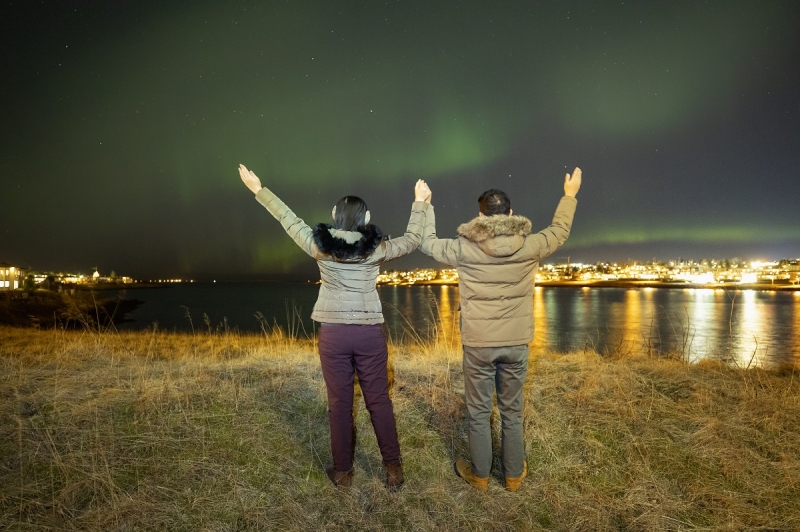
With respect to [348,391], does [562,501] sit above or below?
below

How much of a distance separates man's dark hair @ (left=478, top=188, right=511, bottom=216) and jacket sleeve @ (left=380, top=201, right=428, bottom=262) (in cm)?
52

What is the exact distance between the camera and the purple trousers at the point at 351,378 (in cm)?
319

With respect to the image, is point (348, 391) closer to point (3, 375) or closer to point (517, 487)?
point (517, 487)

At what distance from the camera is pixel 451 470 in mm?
3732

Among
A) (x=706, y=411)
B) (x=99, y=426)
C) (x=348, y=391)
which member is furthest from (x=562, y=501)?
(x=99, y=426)

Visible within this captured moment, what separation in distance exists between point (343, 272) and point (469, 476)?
2028 millimetres

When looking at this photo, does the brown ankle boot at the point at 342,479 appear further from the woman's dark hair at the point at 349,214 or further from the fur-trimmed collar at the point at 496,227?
the fur-trimmed collar at the point at 496,227

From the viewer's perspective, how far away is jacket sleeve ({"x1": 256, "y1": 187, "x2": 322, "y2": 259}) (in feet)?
10.6

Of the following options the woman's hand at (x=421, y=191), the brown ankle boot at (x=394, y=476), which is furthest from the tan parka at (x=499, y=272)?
the brown ankle boot at (x=394, y=476)

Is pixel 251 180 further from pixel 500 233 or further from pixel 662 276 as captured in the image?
pixel 662 276

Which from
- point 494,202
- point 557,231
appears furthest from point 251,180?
point 557,231

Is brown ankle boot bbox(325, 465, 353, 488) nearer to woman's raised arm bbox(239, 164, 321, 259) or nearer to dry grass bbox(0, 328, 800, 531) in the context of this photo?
dry grass bbox(0, 328, 800, 531)

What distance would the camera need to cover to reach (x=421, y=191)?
3.61m

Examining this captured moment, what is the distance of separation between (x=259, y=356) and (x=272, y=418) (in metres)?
3.33
